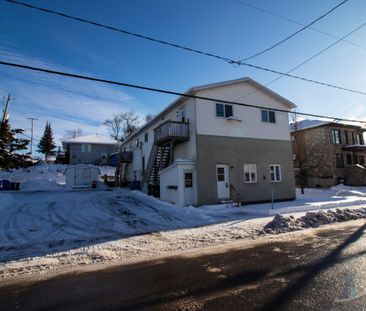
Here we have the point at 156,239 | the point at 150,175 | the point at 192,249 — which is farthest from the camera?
the point at 150,175

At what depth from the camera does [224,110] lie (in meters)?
18.5

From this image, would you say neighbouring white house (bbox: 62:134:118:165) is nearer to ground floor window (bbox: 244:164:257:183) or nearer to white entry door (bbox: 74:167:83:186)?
white entry door (bbox: 74:167:83:186)

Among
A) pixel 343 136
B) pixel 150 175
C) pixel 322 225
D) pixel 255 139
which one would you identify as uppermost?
pixel 343 136

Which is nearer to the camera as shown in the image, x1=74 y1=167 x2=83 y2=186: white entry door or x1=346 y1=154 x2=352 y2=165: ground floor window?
x1=74 y1=167 x2=83 y2=186: white entry door

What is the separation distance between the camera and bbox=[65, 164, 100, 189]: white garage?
31938 mm

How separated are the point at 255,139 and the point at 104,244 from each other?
1442cm

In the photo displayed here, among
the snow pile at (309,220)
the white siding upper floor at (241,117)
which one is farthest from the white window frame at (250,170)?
the snow pile at (309,220)

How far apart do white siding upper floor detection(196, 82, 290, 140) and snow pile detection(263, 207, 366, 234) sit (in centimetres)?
817

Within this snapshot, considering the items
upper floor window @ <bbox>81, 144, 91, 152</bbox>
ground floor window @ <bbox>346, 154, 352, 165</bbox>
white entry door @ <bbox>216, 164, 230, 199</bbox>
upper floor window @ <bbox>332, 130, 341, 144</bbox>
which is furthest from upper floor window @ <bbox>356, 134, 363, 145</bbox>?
upper floor window @ <bbox>81, 144, 91, 152</bbox>

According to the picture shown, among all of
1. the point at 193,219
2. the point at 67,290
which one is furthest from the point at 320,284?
the point at 193,219

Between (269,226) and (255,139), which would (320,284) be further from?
(255,139)

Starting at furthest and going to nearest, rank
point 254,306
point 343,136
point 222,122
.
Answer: point 343,136
point 222,122
point 254,306

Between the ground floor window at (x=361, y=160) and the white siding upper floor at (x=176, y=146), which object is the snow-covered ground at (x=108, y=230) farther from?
the ground floor window at (x=361, y=160)

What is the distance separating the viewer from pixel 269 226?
1036 cm
